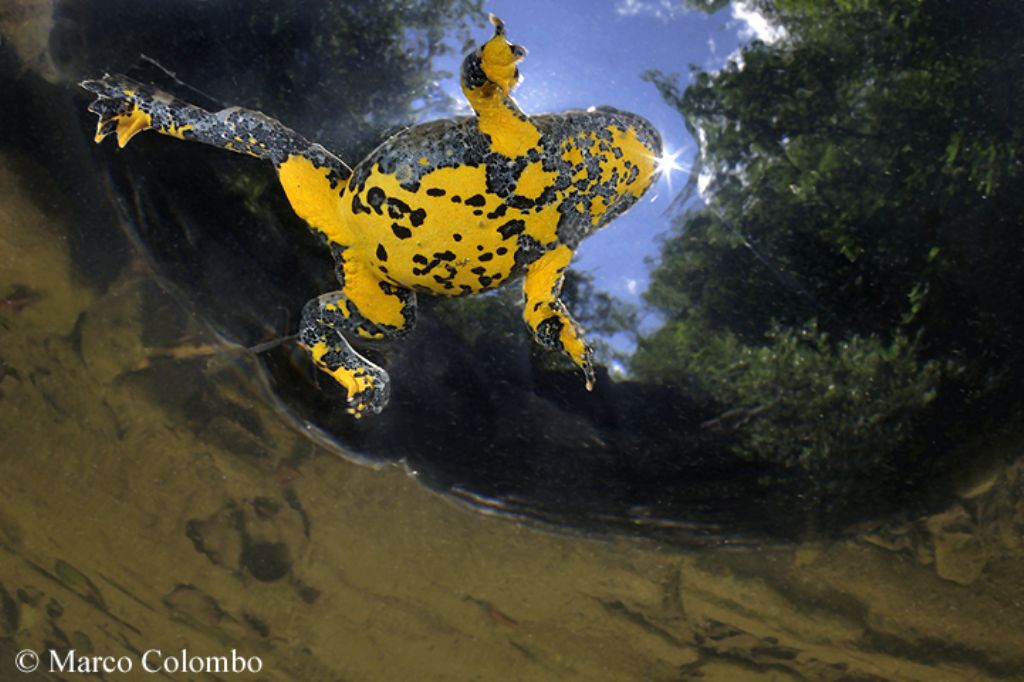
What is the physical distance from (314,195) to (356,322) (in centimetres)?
27

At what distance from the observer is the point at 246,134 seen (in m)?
1.53

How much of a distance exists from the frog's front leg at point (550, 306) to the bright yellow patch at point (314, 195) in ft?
1.14

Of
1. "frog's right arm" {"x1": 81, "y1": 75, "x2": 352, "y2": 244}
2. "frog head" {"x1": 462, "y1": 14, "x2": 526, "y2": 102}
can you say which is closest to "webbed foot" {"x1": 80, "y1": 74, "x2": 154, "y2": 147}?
"frog's right arm" {"x1": 81, "y1": 75, "x2": 352, "y2": 244}

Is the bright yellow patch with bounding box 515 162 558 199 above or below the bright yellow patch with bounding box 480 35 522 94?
below

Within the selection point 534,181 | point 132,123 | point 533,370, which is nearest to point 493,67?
point 534,181

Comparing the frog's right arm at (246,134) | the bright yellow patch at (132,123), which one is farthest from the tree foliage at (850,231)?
the bright yellow patch at (132,123)

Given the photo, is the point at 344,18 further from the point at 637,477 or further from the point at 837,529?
the point at 837,529

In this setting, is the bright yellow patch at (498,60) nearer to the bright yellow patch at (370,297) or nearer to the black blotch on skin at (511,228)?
the black blotch on skin at (511,228)

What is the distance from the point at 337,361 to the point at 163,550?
3.13 ft

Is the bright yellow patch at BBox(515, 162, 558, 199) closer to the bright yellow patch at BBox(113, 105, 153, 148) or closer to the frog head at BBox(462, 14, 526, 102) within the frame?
the frog head at BBox(462, 14, 526, 102)

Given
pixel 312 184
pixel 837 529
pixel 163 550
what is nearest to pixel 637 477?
pixel 837 529

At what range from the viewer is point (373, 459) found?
2.11 metres

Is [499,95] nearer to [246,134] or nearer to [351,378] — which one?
[246,134]

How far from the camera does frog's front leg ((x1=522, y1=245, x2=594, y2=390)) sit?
4.70 feet
